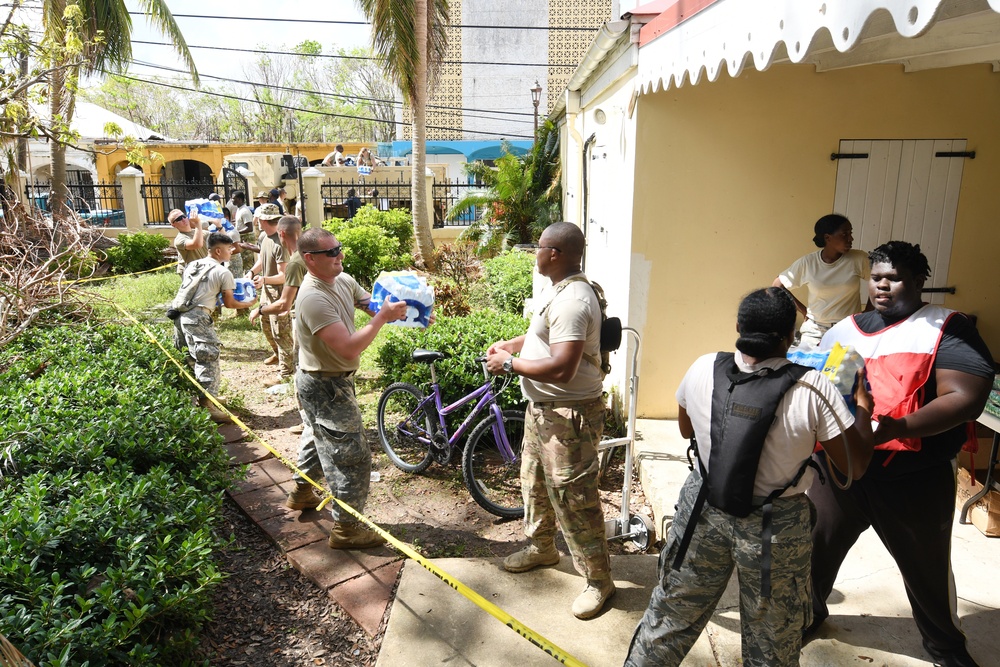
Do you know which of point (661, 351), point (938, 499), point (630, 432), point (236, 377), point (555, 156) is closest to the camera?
point (938, 499)

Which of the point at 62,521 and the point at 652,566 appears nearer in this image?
the point at 62,521

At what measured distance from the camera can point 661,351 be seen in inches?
208

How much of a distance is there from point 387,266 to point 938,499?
11.0 metres

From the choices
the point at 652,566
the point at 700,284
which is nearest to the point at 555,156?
the point at 700,284

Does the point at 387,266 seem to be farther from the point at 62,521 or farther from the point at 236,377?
the point at 62,521

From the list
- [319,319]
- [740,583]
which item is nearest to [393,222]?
[319,319]

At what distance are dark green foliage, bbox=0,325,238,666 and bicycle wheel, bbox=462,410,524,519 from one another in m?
1.55

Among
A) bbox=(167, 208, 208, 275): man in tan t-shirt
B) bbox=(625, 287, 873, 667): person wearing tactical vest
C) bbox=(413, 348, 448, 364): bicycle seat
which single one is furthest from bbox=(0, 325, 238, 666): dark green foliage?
bbox=(167, 208, 208, 275): man in tan t-shirt

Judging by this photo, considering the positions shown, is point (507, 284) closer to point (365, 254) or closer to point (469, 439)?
point (365, 254)

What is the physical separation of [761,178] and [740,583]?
3634 millimetres

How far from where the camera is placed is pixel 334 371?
151 inches

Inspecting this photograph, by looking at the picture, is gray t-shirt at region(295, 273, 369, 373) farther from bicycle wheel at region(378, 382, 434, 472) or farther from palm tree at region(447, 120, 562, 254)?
palm tree at region(447, 120, 562, 254)

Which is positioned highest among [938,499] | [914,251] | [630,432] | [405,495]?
[914,251]

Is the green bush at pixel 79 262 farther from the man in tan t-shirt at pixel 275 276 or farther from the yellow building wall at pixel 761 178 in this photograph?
the yellow building wall at pixel 761 178
